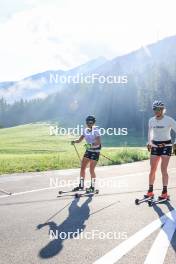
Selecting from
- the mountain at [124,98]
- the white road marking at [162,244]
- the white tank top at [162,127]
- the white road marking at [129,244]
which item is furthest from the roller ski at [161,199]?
the mountain at [124,98]

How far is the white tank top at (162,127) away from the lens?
38.2 ft

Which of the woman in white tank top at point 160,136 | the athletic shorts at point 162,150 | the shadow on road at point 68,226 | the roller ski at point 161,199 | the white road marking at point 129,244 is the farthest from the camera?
the athletic shorts at point 162,150

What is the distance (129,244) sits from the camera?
7078 mm

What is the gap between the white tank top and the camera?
38.2 feet

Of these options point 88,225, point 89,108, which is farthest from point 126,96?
point 88,225

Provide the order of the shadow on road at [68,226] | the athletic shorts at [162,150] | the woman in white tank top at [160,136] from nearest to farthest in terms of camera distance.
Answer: the shadow on road at [68,226]
the woman in white tank top at [160,136]
the athletic shorts at [162,150]

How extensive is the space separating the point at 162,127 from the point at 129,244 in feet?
16.7

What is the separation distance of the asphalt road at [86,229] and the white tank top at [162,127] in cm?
164

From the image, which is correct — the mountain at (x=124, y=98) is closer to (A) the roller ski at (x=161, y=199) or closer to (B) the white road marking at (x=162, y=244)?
(A) the roller ski at (x=161, y=199)

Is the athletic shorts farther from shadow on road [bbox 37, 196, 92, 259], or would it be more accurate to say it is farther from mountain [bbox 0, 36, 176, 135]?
mountain [bbox 0, 36, 176, 135]

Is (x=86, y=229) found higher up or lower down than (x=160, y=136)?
lower down

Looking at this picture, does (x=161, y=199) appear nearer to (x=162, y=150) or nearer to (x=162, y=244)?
(x=162, y=150)

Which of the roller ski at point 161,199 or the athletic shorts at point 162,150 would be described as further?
the athletic shorts at point 162,150

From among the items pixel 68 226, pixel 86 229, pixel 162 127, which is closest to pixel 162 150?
pixel 162 127
